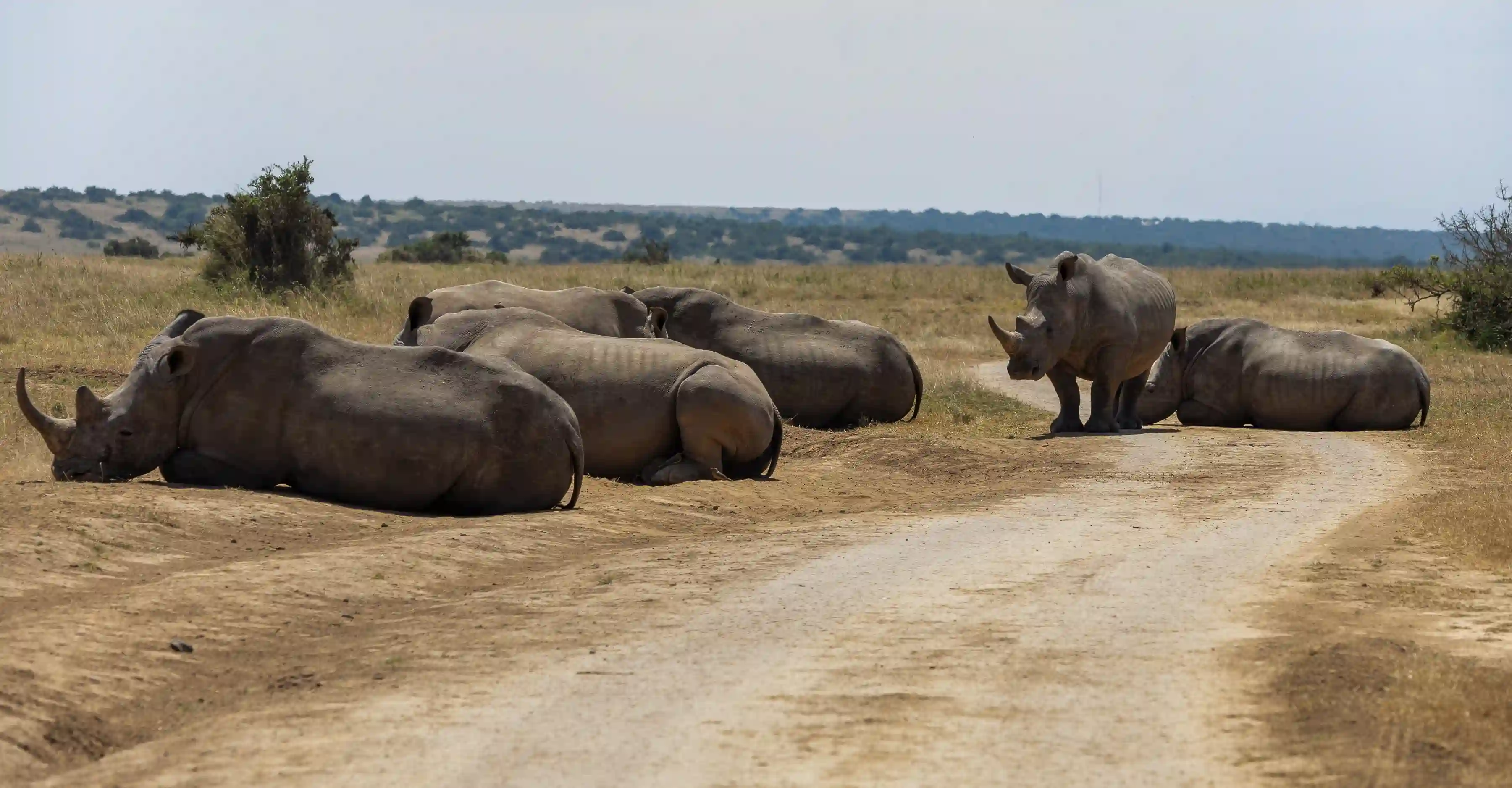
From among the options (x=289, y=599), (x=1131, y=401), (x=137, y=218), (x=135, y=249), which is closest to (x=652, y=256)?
(x=135, y=249)

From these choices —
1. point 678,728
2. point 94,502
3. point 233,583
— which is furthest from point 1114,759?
point 94,502

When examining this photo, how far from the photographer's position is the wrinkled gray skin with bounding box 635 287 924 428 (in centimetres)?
1997

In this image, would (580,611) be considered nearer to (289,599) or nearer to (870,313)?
(289,599)

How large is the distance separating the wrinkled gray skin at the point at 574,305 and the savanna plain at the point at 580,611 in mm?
2226

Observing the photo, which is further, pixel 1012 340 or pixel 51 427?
pixel 1012 340

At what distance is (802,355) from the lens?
20094mm

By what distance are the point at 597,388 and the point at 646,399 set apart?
0.39 meters

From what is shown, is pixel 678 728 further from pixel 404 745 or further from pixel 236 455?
pixel 236 455

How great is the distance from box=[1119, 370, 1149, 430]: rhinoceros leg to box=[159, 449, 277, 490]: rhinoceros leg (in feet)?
40.5

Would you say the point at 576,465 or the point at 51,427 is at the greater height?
the point at 51,427

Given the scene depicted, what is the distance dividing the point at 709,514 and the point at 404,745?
6.48m

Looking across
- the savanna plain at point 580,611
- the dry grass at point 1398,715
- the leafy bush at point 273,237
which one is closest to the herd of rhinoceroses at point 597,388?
the savanna plain at point 580,611

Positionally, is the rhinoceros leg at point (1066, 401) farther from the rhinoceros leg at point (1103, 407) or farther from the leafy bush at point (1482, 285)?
the leafy bush at point (1482, 285)

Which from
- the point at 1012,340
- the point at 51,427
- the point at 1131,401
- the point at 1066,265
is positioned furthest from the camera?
the point at 1131,401
